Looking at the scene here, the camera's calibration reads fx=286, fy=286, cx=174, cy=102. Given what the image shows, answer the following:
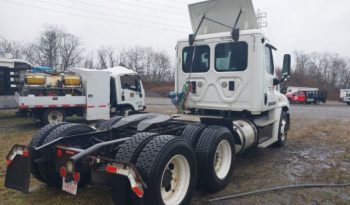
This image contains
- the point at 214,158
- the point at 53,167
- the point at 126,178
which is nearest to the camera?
the point at 126,178

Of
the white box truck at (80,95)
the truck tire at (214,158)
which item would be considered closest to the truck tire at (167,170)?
the truck tire at (214,158)

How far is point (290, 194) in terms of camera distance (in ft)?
14.2

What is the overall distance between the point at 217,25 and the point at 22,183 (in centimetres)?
500

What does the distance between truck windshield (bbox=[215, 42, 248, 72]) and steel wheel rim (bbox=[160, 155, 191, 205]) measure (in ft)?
9.98

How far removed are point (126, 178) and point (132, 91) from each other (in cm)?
1070

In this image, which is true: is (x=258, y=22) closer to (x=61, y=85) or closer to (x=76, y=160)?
(x=76, y=160)

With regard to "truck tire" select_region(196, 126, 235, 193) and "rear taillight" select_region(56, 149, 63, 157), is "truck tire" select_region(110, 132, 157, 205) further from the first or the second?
"truck tire" select_region(196, 126, 235, 193)

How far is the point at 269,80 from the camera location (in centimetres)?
636

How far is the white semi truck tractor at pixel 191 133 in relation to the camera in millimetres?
3154

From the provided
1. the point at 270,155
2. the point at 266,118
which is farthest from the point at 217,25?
the point at 270,155

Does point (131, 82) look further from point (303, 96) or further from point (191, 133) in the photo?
point (303, 96)

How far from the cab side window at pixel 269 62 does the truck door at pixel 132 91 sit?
26.3 ft

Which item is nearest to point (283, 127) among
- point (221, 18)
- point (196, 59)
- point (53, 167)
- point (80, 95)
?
point (196, 59)

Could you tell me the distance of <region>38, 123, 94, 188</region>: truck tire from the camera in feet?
12.9
